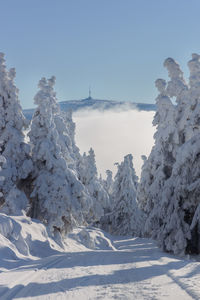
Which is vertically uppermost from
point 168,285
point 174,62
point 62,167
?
point 174,62

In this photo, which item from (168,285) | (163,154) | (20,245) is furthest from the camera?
(163,154)

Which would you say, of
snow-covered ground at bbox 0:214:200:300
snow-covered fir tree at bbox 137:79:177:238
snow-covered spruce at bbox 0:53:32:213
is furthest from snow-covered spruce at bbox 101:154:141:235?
snow-covered ground at bbox 0:214:200:300

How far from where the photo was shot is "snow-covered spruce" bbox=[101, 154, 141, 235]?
4544 cm

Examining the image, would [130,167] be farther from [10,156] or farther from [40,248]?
[40,248]

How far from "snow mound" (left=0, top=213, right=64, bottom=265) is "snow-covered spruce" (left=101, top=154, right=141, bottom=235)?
28.4 meters

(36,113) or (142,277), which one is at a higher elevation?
(36,113)

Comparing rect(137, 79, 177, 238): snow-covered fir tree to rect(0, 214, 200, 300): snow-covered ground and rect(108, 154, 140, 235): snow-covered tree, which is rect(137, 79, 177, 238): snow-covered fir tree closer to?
rect(108, 154, 140, 235): snow-covered tree

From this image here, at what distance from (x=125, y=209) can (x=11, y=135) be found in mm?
25982

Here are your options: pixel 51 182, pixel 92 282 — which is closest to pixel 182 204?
pixel 51 182

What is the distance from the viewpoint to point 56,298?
6328 mm

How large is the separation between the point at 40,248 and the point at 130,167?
36494mm

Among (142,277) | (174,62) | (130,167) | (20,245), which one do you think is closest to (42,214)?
(20,245)

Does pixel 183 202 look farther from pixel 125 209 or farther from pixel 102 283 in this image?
pixel 125 209

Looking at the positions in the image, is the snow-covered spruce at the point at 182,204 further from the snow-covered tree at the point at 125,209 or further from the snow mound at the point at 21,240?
the snow-covered tree at the point at 125,209
